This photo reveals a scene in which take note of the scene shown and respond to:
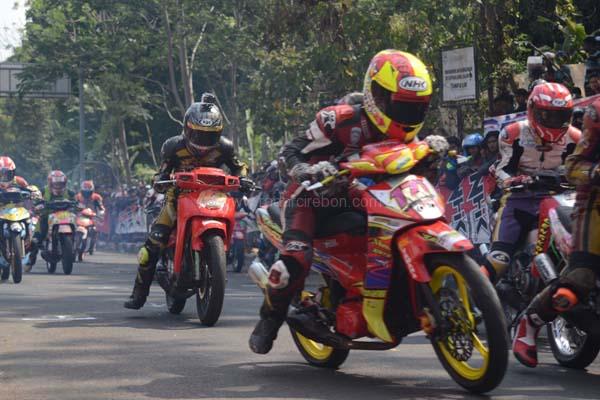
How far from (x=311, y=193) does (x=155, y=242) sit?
4.29 m

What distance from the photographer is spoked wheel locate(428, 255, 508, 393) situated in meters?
6.28

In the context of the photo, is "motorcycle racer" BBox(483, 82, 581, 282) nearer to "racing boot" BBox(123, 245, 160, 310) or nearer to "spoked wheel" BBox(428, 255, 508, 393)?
"spoked wheel" BBox(428, 255, 508, 393)

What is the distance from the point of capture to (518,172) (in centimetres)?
939

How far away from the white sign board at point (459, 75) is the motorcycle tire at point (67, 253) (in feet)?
21.8

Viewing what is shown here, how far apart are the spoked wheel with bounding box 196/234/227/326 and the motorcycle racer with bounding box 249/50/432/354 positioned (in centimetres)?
287

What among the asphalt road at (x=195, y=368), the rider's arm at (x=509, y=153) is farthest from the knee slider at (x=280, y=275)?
the rider's arm at (x=509, y=153)

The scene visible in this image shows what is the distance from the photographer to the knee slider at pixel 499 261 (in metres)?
9.20

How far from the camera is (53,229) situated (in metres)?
20.4

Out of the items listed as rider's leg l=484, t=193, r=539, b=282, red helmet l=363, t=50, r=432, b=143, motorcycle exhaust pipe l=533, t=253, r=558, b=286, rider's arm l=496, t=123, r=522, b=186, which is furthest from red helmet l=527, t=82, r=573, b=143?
red helmet l=363, t=50, r=432, b=143

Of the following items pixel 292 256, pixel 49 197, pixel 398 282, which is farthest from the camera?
pixel 49 197

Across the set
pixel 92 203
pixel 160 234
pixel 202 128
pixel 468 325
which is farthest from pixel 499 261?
A: pixel 92 203

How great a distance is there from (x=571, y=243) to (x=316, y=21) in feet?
57.1

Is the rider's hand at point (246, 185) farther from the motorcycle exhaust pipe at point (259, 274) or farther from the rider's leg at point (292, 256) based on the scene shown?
the rider's leg at point (292, 256)

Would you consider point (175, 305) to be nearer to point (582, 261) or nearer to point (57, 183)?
point (582, 261)
